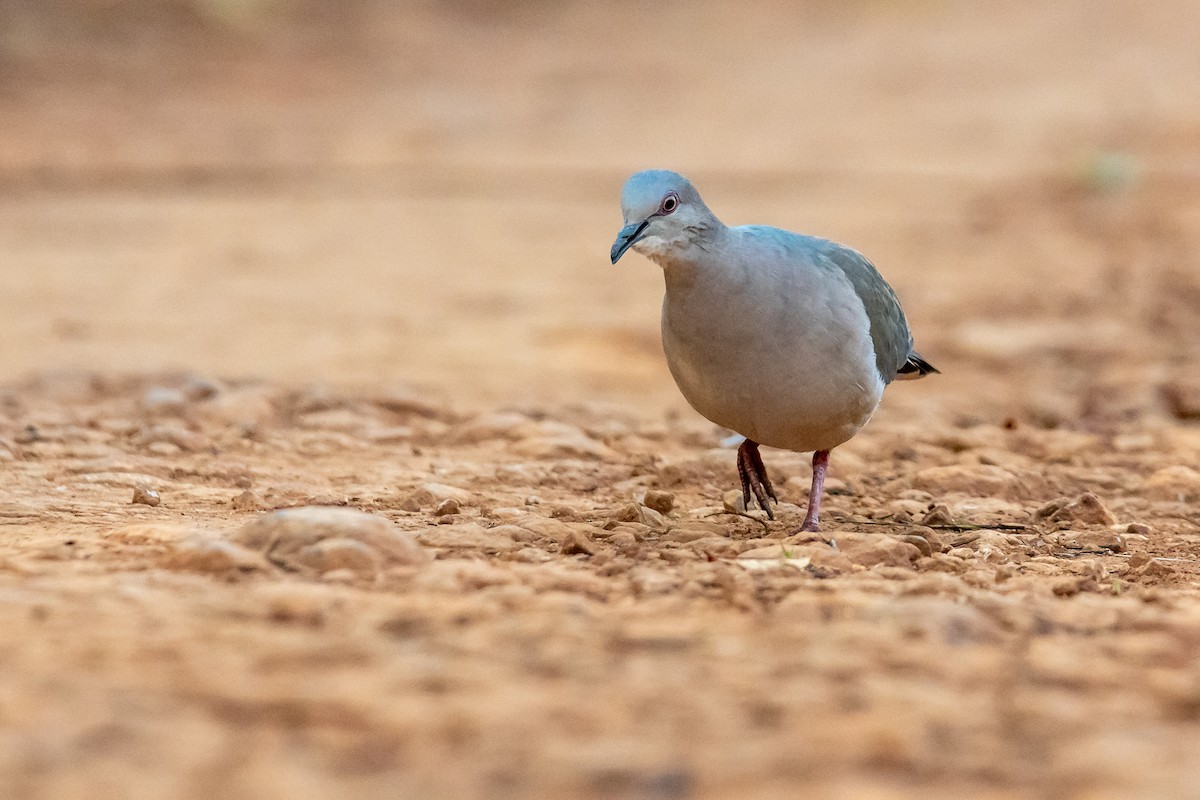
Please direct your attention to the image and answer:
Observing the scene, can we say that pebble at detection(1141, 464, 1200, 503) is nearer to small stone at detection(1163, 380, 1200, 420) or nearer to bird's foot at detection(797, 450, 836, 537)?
small stone at detection(1163, 380, 1200, 420)

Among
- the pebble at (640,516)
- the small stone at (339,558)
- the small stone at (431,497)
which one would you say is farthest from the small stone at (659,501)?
the small stone at (339,558)

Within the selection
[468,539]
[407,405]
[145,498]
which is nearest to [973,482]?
[468,539]

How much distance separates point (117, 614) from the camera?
117 inches

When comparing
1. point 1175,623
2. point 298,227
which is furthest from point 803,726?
point 298,227

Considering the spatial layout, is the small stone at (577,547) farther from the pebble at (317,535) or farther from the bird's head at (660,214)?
the bird's head at (660,214)

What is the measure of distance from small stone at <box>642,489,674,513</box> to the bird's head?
911 millimetres

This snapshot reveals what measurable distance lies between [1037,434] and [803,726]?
3.77 m

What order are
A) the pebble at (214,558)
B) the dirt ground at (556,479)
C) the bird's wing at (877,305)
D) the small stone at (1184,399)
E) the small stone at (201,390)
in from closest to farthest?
the dirt ground at (556,479), the pebble at (214,558), the bird's wing at (877,305), the small stone at (201,390), the small stone at (1184,399)

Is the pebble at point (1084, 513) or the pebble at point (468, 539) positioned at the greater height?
Result: the pebble at point (1084, 513)

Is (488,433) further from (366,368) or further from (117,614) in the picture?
(117,614)

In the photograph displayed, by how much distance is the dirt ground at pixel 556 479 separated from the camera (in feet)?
8.13

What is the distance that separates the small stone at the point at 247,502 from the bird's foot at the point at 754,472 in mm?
1493

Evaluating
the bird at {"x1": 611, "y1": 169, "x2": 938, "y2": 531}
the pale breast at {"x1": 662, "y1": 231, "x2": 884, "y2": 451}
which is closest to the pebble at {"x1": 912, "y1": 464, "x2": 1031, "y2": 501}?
the bird at {"x1": 611, "y1": 169, "x2": 938, "y2": 531}

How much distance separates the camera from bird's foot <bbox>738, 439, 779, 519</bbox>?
4594mm
